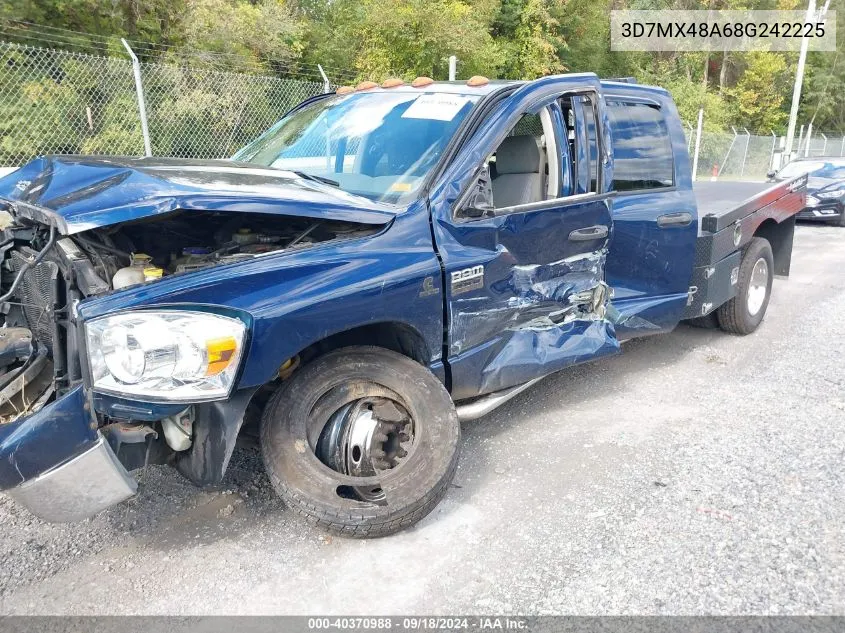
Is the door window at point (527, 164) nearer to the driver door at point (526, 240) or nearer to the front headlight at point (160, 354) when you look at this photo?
the driver door at point (526, 240)

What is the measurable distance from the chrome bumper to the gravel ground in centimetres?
38

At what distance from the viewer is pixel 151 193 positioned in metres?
2.42

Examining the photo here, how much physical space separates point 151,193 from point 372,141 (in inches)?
57.3

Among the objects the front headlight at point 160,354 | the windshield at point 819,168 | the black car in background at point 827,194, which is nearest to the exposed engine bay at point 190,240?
the front headlight at point 160,354

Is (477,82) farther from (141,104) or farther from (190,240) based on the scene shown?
(141,104)

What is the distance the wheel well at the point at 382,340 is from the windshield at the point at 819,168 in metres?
12.7

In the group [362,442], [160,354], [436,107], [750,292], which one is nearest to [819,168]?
[750,292]

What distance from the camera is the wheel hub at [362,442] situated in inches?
109

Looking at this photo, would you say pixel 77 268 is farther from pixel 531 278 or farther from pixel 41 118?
pixel 41 118

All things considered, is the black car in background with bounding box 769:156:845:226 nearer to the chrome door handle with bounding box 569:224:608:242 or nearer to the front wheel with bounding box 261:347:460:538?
the chrome door handle with bounding box 569:224:608:242

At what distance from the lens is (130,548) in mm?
2729

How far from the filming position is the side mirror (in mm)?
3137

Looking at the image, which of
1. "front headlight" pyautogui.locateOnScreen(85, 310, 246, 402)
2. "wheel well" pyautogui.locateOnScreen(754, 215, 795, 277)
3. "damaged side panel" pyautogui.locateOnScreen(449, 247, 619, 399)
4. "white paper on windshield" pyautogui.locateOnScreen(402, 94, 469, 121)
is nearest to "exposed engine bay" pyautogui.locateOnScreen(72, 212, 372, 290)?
"front headlight" pyautogui.locateOnScreen(85, 310, 246, 402)

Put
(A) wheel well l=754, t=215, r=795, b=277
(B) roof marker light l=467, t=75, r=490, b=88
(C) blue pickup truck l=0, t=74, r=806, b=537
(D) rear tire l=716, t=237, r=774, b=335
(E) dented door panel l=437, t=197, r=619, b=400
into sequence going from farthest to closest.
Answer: (A) wheel well l=754, t=215, r=795, b=277 < (D) rear tire l=716, t=237, r=774, b=335 < (B) roof marker light l=467, t=75, r=490, b=88 < (E) dented door panel l=437, t=197, r=619, b=400 < (C) blue pickup truck l=0, t=74, r=806, b=537
